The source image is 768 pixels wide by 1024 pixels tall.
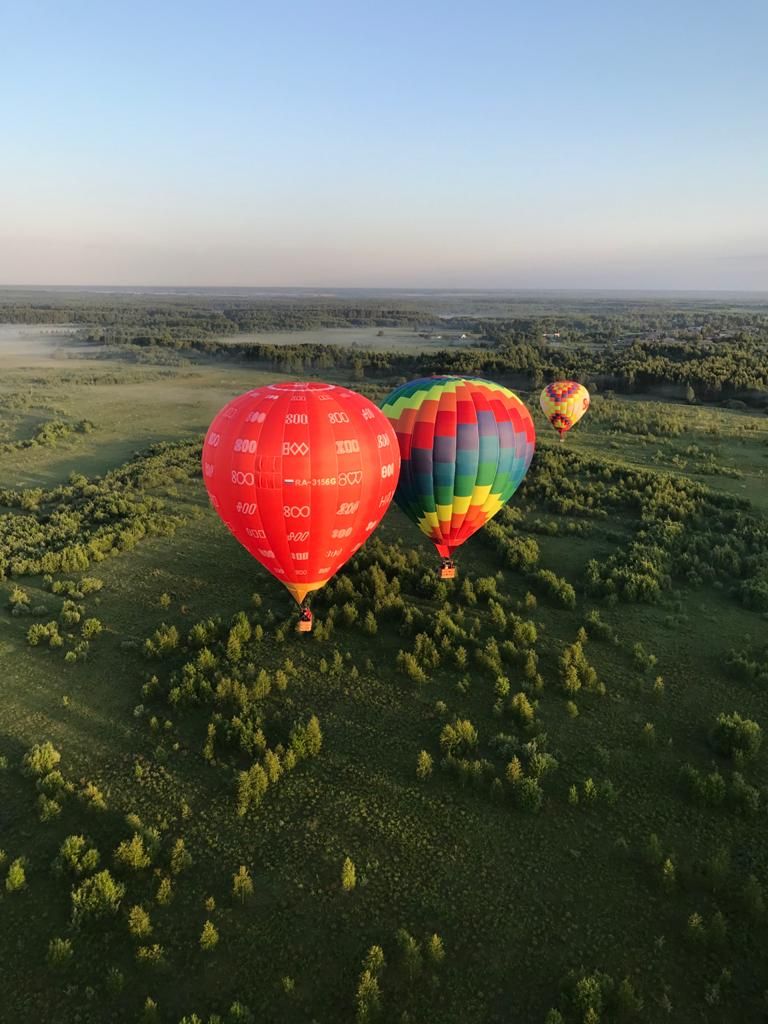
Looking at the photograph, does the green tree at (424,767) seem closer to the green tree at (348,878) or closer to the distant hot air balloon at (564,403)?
the green tree at (348,878)

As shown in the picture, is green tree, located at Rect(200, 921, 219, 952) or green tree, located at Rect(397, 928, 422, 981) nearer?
green tree, located at Rect(397, 928, 422, 981)

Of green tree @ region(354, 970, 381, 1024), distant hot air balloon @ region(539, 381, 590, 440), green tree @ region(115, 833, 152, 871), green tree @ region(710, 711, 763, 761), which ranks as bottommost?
green tree @ region(354, 970, 381, 1024)

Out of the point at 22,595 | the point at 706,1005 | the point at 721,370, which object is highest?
the point at 721,370

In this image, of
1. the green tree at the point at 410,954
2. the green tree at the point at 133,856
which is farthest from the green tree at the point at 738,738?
the green tree at the point at 133,856

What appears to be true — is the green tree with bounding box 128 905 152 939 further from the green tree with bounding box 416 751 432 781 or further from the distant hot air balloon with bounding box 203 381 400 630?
the distant hot air balloon with bounding box 203 381 400 630

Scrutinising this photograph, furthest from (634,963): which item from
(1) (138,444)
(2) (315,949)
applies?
(1) (138,444)

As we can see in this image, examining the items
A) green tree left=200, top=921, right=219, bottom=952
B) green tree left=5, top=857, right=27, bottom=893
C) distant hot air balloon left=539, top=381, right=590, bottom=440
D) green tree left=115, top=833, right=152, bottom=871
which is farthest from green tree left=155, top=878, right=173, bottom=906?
distant hot air balloon left=539, top=381, right=590, bottom=440

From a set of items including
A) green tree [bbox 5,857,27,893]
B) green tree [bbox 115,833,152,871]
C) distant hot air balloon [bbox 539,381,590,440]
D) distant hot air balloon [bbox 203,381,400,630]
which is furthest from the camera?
distant hot air balloon [bbox 539,381,590,440]

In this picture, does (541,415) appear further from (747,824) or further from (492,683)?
(747,824)
